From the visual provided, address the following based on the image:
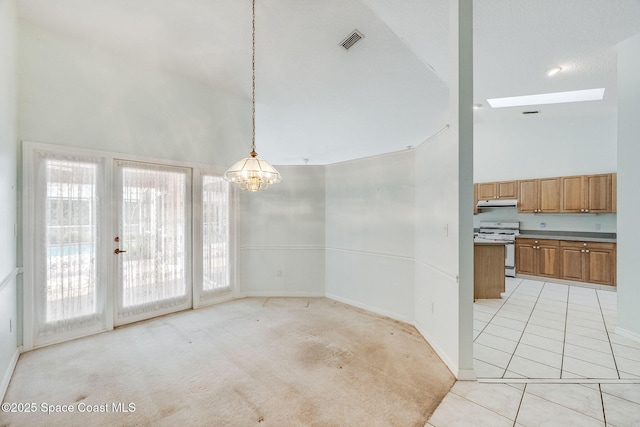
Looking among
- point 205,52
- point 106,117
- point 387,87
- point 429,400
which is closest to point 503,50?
point 387,87

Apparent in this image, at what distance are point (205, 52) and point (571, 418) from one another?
4.83m

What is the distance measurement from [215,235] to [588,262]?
22.3ft

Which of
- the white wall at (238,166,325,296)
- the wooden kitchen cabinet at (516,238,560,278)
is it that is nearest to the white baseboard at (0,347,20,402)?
the white wall at (238,166,325,296)

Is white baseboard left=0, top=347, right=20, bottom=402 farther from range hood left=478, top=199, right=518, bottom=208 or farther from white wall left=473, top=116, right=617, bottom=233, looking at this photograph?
white wall left=473, top=116, right=617, bottom=233

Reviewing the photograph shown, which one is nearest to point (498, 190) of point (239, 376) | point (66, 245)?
point (239, 376)

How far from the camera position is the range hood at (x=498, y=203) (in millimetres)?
5934

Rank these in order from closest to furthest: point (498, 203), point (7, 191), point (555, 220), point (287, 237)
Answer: point (7, 191), point (287, 237), point (555, 220), point (498, 203)

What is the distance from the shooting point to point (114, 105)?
325cm

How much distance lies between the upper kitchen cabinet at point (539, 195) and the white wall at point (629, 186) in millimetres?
2754

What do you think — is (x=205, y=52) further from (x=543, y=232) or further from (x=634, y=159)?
(x=543, y=232)

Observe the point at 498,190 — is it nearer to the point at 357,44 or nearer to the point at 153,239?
the point at 357,44

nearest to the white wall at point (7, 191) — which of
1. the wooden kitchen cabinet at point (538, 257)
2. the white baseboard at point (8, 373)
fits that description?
the white baseboard at point (8, 373)

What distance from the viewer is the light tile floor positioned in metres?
1.82

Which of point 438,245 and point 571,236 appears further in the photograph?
point 571,236
